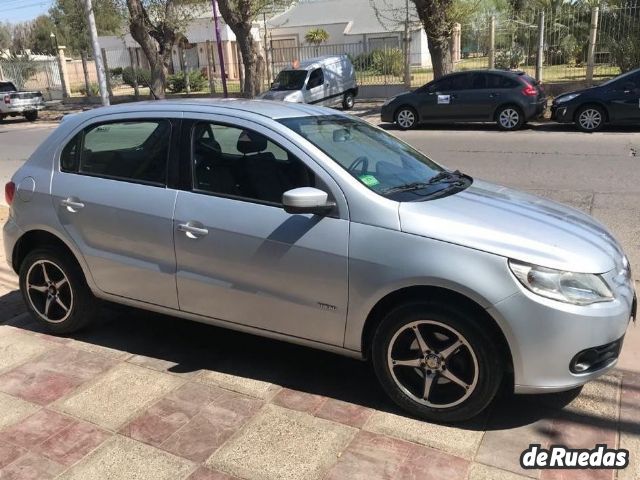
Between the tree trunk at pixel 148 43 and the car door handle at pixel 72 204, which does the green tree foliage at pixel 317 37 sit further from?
the car door handle at pixel 72 204

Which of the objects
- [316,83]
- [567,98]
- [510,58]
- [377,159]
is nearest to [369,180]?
[377,159]

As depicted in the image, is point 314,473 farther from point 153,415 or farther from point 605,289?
point 605,289

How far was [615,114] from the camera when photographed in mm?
13180

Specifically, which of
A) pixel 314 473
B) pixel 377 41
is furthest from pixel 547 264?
pixel 377 41

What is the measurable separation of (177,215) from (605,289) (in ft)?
7.76

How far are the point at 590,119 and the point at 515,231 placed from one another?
11780 millimetres

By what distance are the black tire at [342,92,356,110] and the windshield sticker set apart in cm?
1823

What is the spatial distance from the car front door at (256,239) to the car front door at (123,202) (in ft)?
0.50

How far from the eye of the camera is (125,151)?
4.10 metres

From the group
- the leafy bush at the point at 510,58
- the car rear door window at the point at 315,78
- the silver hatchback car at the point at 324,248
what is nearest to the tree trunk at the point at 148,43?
the car rear door window at the point at 315,78

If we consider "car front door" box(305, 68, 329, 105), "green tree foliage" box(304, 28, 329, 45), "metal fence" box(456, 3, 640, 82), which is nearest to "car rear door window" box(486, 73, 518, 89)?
"metal fence" box(456, 3, 640, 82)

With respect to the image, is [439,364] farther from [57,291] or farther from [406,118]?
[406,118]

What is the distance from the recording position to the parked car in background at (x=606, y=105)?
13.0 m

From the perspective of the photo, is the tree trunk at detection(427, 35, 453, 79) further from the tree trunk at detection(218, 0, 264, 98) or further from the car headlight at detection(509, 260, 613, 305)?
the car headlight at detection(509, 260, 613, 305)
